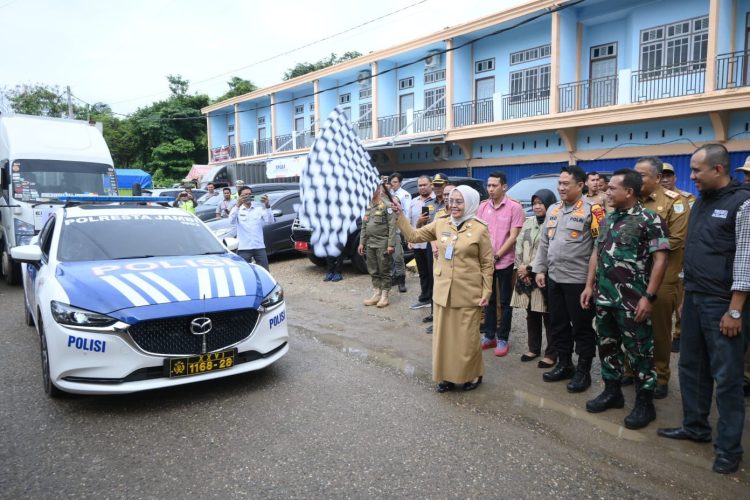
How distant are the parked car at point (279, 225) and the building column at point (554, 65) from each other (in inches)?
335

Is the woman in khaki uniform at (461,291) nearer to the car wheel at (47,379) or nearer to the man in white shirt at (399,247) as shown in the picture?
the car wheel at (47,379)

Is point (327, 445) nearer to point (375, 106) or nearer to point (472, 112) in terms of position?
point (472, 112)

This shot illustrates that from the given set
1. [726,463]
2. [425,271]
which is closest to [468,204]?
[726,463]

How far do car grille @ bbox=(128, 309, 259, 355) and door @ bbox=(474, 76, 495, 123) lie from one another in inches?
620

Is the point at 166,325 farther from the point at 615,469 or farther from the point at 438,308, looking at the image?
the point at 615,469

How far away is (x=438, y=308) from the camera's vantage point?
452 cm

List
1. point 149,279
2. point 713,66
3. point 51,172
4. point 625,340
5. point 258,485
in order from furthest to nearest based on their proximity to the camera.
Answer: point 713,66 < point 51,172 < point 149,279 < point 625,340 < point 258,485

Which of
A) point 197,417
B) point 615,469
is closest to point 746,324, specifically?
point 615,469

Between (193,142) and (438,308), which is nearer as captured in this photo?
(438,308)

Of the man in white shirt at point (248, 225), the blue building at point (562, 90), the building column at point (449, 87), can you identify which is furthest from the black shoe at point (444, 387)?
the building column at point (449, 87)

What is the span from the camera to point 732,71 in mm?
12844

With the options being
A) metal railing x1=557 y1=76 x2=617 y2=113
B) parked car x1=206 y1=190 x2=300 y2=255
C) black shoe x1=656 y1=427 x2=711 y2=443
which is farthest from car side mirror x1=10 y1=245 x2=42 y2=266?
metal railing x1=557 y1=76 x2=617 y2=113

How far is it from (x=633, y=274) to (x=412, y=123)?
1742 centimetres

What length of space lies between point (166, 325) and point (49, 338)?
3.04ft
